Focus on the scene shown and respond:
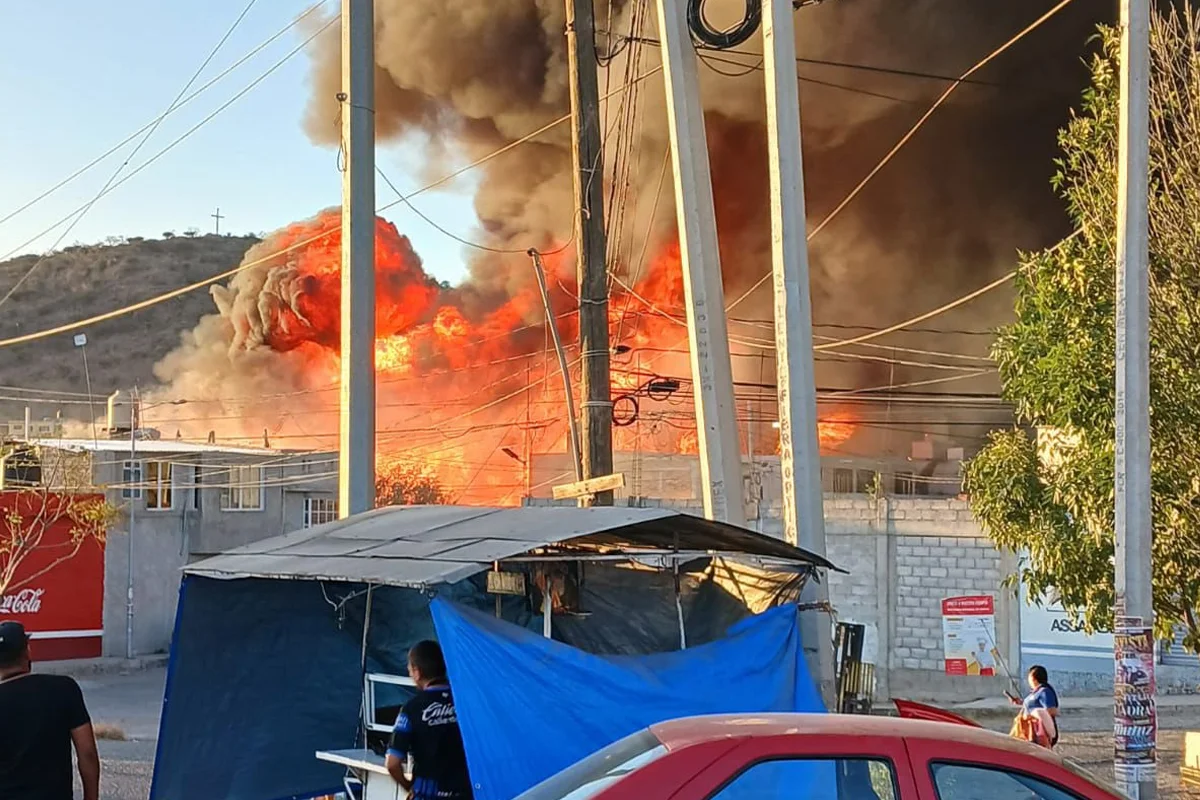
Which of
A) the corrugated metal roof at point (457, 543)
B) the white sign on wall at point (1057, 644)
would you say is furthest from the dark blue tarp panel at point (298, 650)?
the white sign on wall at point (1057, 644)

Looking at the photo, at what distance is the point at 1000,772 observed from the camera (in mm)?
3523

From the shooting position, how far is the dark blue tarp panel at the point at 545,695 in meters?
5.34

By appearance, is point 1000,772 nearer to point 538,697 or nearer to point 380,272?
point 538,697

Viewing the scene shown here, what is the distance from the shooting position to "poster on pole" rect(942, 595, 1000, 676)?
21.4 metres

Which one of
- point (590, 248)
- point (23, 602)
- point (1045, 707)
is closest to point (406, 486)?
point (23, 602)

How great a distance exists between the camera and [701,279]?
8.44 metres

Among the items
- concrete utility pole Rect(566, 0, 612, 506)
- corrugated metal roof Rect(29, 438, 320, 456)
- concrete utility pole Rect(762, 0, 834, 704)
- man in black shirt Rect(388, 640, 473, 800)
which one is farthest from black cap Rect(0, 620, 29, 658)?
corrugated metal roof Rect(29, 438, 320, 456)

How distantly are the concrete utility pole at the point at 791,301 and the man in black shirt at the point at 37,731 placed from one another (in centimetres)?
412

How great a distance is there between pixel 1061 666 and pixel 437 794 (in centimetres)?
1775

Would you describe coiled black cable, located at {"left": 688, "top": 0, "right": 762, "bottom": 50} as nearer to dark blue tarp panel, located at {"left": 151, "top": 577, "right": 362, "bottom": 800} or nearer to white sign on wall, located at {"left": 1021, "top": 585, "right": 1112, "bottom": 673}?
dark blue tarp panel, located at {"left": 151, "top": 577, "right": 362, "bottom": 800}

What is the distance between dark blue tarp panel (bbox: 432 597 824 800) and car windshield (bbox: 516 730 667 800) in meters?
1.46

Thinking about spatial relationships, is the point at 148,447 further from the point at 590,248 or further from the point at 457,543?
the point at 457,543

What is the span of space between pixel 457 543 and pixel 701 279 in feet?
10.8

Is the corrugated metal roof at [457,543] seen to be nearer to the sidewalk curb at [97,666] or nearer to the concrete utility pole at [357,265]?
the concrete utility pole at [357,265]
